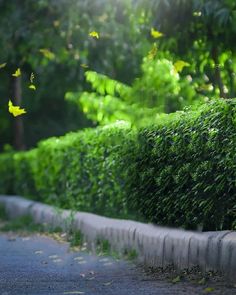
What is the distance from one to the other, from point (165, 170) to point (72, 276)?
4.37ft

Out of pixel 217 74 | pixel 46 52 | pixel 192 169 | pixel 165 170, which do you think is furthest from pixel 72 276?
pixel 46 52

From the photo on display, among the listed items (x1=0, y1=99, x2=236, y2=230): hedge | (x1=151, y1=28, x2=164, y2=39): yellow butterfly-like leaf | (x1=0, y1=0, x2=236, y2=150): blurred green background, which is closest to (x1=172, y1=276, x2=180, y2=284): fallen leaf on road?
(x1=0, y1=99, x2=236, y2=230): hedge

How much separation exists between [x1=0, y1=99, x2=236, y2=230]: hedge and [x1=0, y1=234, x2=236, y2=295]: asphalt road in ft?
2.28

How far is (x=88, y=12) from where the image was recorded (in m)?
14.9

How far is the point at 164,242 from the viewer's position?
287 inches

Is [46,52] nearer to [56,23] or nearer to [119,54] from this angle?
[56,23]

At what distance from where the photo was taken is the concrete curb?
614 cm

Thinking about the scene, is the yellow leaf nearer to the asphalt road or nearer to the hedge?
the hedge

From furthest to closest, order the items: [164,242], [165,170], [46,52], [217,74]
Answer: [46,52], [217,74], [165,170], [164,242]

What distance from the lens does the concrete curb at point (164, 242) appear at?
6137 mm

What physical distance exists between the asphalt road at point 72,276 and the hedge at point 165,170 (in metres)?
0.69

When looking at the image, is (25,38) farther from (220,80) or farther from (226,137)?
(226,137)

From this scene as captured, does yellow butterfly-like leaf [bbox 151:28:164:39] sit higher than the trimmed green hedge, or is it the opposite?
yellow butterfly-like leaf [bbox 151:28:164:39]

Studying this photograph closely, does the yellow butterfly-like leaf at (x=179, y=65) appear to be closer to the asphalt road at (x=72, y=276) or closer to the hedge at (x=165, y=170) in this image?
the hedge at (x=165, y=170)
